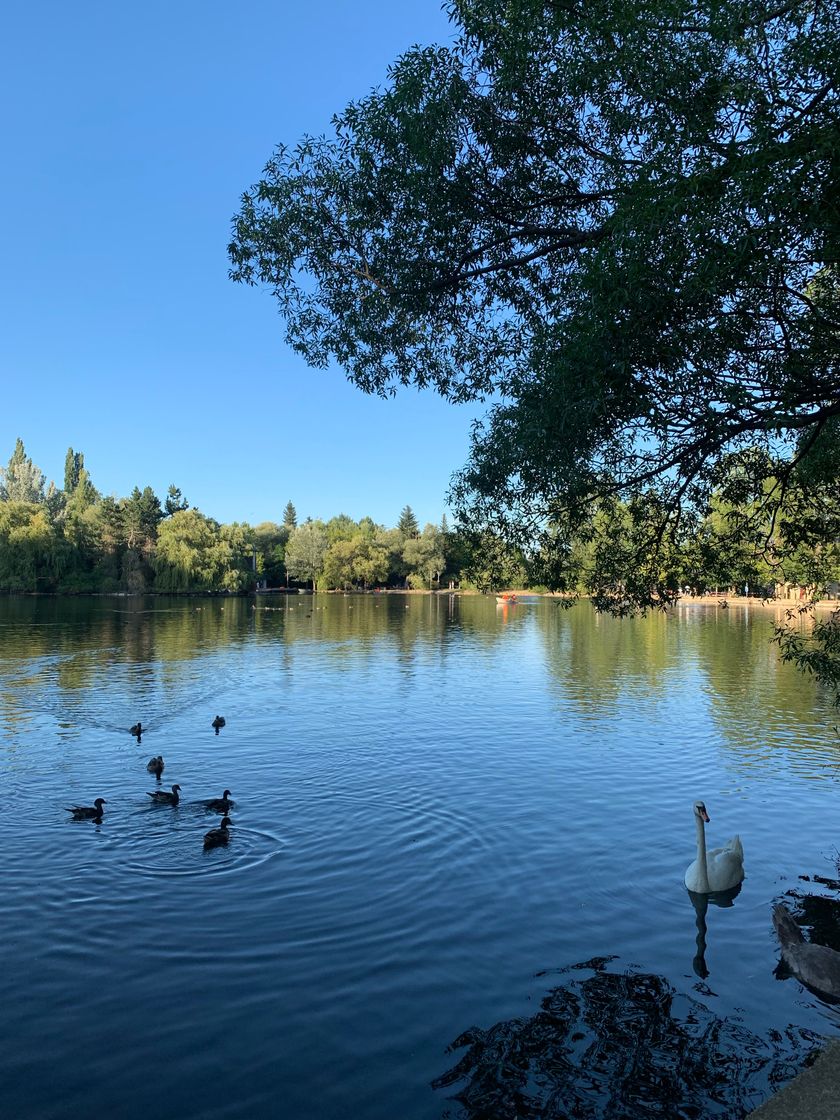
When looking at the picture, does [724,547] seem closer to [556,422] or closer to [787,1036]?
[556,422]

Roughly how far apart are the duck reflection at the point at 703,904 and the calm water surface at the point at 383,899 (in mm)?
91

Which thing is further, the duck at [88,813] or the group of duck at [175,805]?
the duck at [88,813]

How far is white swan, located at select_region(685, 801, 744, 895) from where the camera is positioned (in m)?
12.9

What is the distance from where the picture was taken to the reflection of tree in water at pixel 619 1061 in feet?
24.7

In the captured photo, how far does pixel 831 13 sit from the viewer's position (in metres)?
7.90

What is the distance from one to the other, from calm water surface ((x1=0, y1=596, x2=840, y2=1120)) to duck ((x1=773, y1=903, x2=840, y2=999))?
30cm

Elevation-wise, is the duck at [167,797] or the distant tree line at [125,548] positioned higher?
the distant tree line at [125,548]

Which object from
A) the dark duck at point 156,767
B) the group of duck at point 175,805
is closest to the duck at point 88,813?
the group of duck at point 175,805

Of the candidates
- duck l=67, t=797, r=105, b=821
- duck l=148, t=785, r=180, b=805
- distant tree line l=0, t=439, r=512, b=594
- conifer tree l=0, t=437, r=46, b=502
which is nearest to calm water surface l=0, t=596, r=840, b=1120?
duck l=148, t=785, r=180, b=805

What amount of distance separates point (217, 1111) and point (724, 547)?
1053cm

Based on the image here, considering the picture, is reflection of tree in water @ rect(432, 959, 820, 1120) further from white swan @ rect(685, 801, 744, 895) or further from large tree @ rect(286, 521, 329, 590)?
large tree @ rect(286, 521, 329, 590)

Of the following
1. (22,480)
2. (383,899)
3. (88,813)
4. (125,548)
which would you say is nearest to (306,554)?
(125,548)

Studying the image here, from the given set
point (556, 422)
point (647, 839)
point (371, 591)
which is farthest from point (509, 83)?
point (371, 591)

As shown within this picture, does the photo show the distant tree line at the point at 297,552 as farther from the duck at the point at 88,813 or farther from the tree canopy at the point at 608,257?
the duck at the point at 88,813
